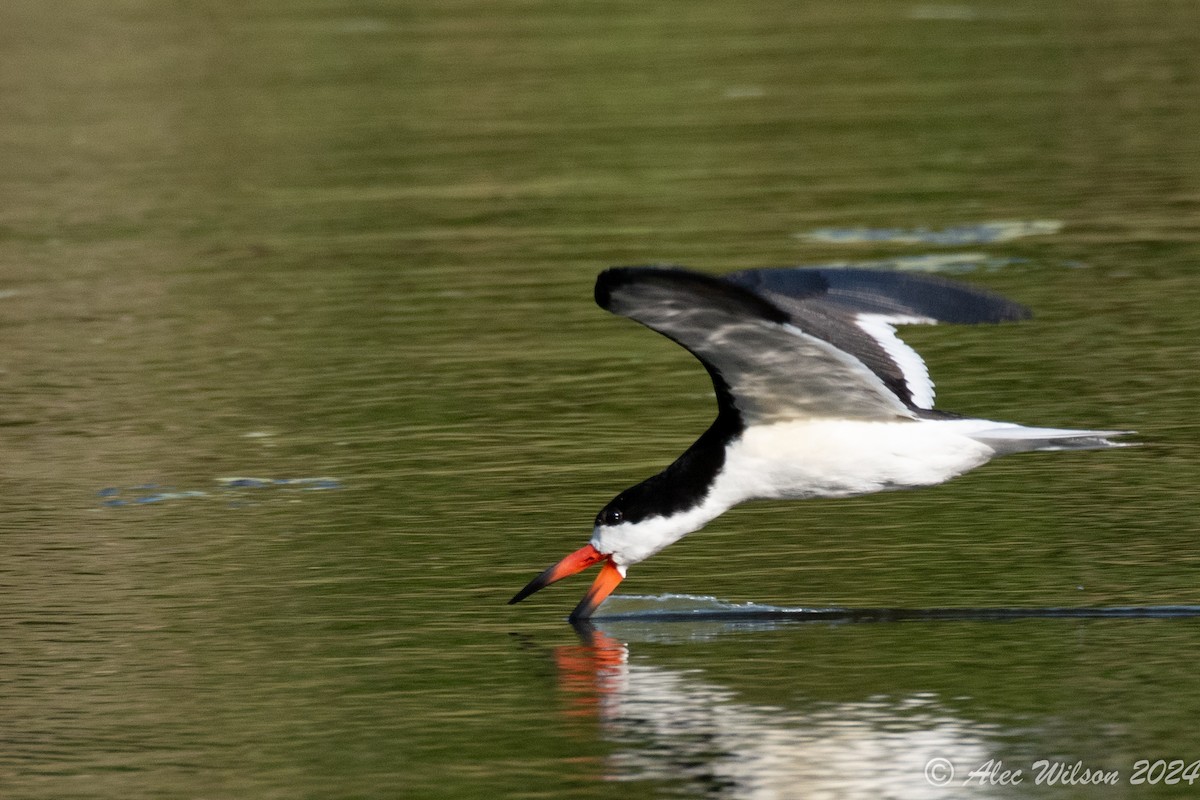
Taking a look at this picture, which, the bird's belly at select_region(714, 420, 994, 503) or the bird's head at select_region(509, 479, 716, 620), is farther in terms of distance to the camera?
the bird's head at select_region(509, 479, 716, 620)

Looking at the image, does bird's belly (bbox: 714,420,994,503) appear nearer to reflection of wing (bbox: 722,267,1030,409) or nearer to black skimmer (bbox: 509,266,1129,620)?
black skimmer (bbox: 509,266,1129,620)

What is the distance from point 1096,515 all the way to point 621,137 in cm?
847

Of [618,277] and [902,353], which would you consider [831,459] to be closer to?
[902,353]

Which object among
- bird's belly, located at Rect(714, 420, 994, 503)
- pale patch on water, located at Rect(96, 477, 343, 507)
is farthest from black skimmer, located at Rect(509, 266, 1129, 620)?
pale patch on water, located at Rect(96, 477, 343, 507)

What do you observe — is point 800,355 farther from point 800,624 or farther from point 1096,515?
point 1096,515

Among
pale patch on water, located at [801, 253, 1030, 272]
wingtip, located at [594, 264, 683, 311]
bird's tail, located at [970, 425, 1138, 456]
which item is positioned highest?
wingtip, located at [594, 264, 683, 311]

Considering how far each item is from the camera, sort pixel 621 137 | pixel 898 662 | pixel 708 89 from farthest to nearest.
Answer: pixel 708 89
pixel 621 137
pixel 898 662

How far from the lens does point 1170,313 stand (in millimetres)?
9992

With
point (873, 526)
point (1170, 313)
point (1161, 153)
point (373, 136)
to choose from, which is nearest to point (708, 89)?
point (373, 136)

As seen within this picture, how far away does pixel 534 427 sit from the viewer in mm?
8758

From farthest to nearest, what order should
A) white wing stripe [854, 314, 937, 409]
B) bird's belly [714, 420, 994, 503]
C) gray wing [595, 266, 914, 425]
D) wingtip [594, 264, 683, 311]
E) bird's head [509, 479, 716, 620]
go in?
1. white wing stripe [854, 314, 937, 409]
2. bird's head [509, 479, 716, 620]
3. bird's belly [714, 420, 994, 503]
4. gray wing [595, 266, 914, 425]
5. wingtip [594, 264, 683, 311]

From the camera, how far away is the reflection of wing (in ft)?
21.0

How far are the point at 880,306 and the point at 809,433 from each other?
20.0 inches

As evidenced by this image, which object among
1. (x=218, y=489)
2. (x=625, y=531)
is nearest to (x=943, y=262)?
(x=218, y=489)
